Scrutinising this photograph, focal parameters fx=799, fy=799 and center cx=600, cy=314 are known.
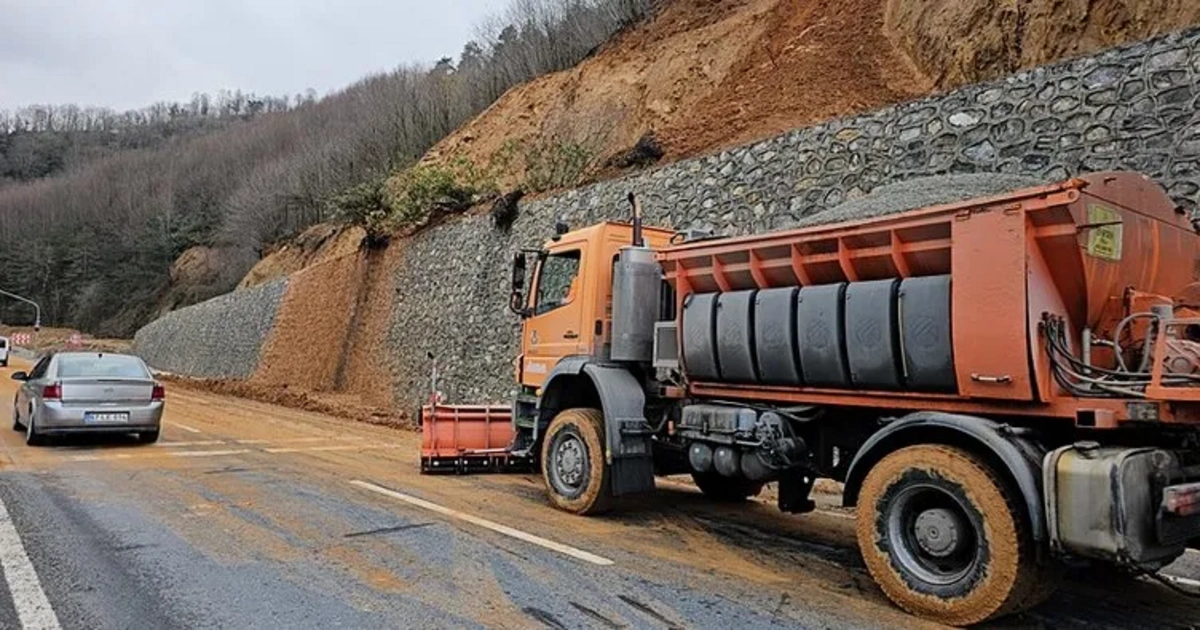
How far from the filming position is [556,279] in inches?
340

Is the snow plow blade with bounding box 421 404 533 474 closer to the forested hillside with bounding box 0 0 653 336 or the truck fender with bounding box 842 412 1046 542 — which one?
the truck fender with bounding box 842 412 1046 542

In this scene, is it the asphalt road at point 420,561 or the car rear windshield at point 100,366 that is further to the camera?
the car rear windshield at point 100,366

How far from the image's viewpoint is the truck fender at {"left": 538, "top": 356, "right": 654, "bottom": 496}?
717cm

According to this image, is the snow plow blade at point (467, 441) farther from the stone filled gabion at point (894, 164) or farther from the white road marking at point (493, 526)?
the stone filled gabion at point (894, 164)

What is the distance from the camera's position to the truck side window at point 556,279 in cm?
838

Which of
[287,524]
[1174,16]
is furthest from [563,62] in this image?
[287,524]

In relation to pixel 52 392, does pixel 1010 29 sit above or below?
above

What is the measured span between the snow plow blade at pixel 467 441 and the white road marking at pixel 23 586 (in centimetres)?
424

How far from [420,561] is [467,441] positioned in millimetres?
4333

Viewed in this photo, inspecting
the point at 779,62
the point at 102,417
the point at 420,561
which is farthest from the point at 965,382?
the point at 779,62

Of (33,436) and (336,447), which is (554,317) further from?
(33,436)

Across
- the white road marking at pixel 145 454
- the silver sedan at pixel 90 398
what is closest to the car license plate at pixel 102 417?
the silver sedan at pixel 90 398

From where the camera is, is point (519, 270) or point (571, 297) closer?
point (571, 297)

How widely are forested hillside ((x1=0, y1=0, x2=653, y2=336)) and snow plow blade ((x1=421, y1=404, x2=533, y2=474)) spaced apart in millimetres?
17227
